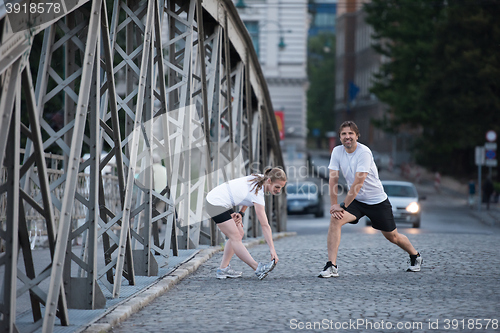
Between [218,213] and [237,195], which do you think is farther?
[218,213]

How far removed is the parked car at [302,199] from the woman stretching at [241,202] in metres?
24.3

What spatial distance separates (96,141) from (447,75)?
39588 millimetres

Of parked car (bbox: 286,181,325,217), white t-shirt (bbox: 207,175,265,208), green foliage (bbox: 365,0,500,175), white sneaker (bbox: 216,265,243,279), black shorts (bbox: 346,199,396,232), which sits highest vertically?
green foliage (bbox: 365,0,500,175)

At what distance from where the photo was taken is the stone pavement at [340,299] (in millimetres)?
6352

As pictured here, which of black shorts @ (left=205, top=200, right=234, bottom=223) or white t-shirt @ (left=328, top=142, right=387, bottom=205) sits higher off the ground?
white t-shirt @ (left=328, top=142, right=387, bottom=205)

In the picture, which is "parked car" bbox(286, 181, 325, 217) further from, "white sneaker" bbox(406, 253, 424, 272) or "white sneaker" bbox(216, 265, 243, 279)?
"white sneaker" bbox(216, 265, 243, 279)

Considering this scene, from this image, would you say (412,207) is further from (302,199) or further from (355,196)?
(355,196)

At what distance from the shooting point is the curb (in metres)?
6.13

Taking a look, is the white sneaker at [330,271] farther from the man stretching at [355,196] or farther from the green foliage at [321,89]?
the green foliage at [321,89]

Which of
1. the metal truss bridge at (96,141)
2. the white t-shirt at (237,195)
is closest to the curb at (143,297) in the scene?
the metal truss bridge at (96,141)

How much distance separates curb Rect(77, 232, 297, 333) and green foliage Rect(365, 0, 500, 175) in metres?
33.8

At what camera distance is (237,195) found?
902cm

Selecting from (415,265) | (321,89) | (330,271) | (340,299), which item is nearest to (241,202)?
(330,271)

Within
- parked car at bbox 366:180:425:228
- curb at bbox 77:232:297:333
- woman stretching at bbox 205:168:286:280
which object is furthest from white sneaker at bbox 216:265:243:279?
parked car at bbox 366:180:425:228
